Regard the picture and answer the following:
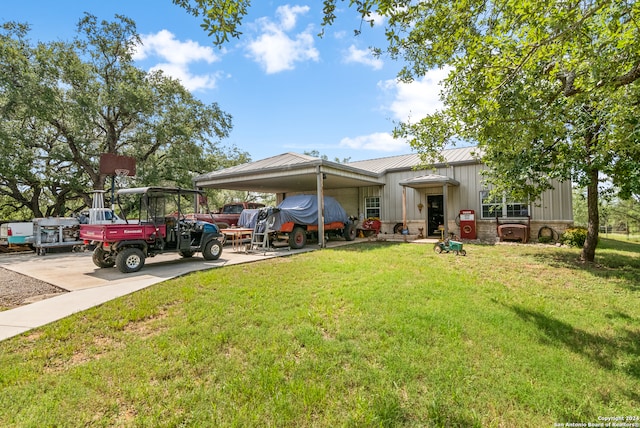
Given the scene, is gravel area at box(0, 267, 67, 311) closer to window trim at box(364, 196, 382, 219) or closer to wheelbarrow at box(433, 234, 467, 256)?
wheelbarrow at box(433, 234, 467, 256)

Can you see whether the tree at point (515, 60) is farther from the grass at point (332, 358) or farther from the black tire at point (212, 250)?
the black tire at point (212, 250)

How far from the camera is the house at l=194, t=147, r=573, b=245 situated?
11.5 metres

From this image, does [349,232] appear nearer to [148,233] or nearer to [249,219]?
[249,219]

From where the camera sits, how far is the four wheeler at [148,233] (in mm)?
6754

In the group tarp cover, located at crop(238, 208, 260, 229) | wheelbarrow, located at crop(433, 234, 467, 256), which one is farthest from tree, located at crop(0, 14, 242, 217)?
wheelbarrow, located at crop(433, 234, 467, 256)

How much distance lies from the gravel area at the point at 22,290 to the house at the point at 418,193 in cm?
733

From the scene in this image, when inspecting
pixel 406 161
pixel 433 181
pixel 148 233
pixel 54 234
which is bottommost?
pixel 54 234

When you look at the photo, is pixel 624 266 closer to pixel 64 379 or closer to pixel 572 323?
pixel 572 323

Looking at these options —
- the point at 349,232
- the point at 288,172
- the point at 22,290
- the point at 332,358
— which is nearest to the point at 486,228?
the point at 349,232

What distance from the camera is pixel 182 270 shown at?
6.95m

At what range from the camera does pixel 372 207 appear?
16125mm

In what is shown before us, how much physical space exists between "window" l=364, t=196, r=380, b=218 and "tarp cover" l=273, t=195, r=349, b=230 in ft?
12.8

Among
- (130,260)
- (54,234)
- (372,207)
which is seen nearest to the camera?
(130,260)

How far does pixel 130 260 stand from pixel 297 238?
510cm
